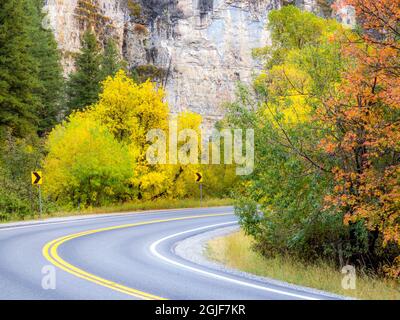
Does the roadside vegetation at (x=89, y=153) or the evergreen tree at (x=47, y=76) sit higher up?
the evergreen tree at (x=47, y=76)

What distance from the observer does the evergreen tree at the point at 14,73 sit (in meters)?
36.5

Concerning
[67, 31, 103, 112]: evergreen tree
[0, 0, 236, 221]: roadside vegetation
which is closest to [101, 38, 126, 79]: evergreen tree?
[67, 31, 103, 112]: evergreen tree

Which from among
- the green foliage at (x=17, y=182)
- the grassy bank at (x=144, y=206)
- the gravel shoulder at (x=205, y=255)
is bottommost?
the grassy bank at (x=144, y=206)

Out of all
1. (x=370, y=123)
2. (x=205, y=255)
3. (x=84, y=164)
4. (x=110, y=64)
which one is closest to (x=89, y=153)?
(x=84, y=164)

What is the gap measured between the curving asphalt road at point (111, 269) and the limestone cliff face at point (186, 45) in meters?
48.6

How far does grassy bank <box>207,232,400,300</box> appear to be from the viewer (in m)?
10.3

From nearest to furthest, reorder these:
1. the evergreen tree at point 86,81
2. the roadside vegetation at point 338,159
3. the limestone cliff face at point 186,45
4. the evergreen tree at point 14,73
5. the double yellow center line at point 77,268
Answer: the double yellow center line at point 77,268
the roadside vegetation at point 338,159
the evergreen tree at point 14,73
the evergreen tree at point 86,81
the limestone cliff face at point 186,45

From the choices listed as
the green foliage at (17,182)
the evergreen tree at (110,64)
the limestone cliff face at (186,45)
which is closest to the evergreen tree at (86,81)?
the evergreen tree at (110,64)

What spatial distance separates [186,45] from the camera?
69000 mm

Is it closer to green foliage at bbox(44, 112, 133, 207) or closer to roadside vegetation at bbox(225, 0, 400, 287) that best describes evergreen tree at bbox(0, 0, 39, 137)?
green foliage at bbox(44, 112, 133, 207)

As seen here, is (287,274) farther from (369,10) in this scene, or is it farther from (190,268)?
(369,10)

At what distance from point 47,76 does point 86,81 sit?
4445 mm

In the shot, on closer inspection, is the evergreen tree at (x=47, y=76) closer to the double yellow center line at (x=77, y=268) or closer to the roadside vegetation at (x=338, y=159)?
the double yellow center line at (x=77, y=268)
